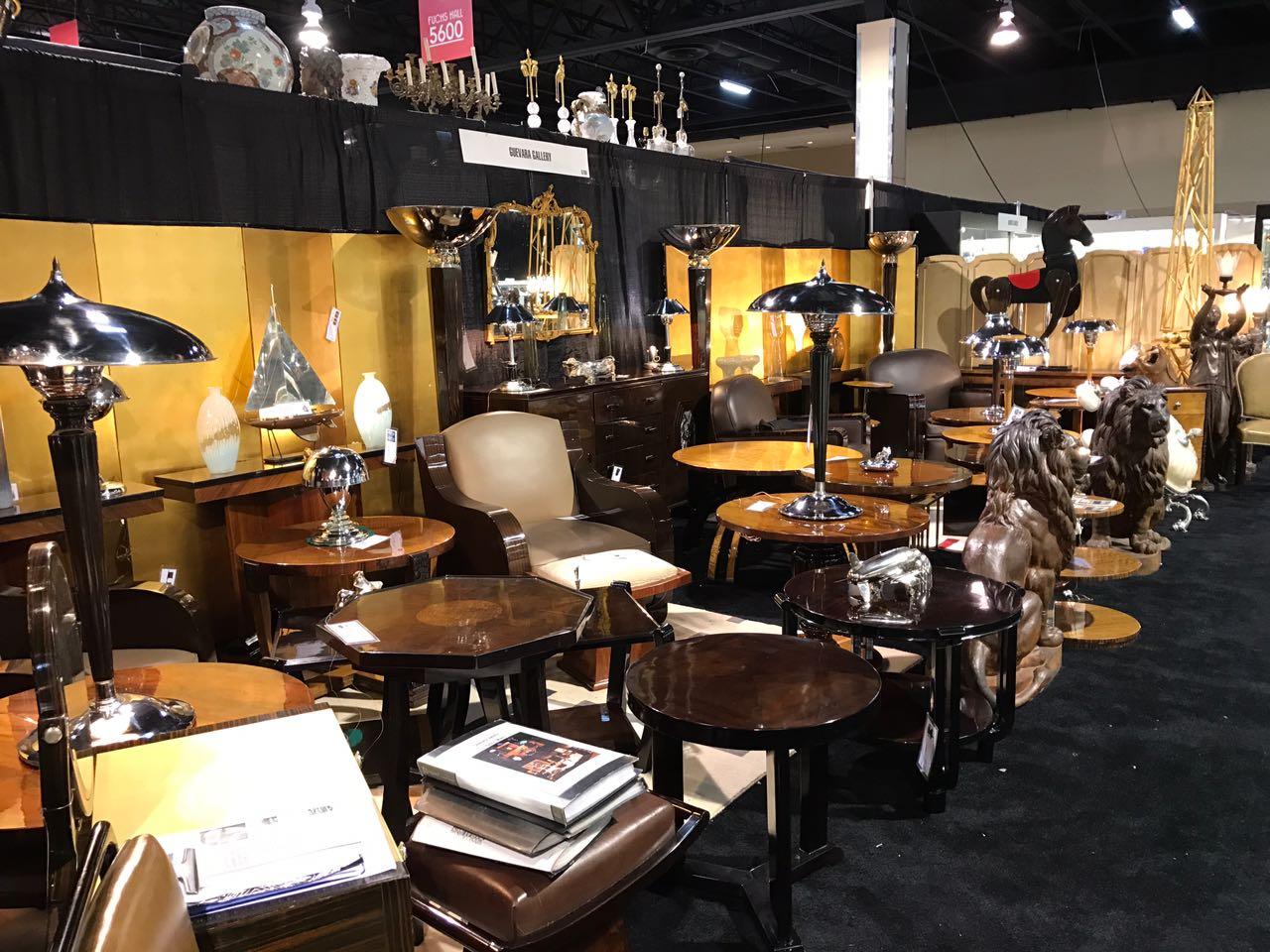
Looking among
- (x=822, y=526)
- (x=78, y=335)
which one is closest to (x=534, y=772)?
(x=78, y=335)

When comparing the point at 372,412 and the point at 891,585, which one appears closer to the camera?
the point at 891,585

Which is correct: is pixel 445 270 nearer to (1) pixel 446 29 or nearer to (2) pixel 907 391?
(1) pixel 446 29

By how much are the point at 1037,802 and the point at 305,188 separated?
→ 3.42 meters

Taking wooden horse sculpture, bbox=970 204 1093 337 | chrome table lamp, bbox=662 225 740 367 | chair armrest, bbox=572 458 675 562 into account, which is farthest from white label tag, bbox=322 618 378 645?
wooden horse sculpture, bbox=970 204 1093 337

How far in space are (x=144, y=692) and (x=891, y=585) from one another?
1820 millimetres

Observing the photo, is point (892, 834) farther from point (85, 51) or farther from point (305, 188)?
point (85, 51)

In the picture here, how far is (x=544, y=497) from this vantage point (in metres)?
4.12

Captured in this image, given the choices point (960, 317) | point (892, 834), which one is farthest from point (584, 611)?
point (960, 317)

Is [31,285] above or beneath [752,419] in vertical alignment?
above

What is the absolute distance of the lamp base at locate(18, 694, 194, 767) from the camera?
171 cm

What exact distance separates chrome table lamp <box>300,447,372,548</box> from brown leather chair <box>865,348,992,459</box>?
4.29m

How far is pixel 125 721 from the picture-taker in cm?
182

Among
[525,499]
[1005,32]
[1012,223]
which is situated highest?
[1005,32]

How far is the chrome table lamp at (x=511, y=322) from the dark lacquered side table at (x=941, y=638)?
7.35 ft
